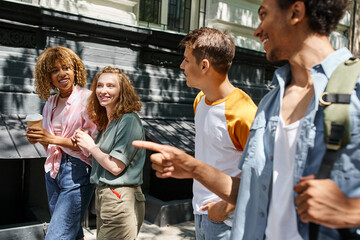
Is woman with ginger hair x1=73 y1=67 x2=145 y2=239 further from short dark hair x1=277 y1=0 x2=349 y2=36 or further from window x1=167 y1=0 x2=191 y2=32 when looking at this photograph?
window x1=167 y1=0 x2=191 y2=32

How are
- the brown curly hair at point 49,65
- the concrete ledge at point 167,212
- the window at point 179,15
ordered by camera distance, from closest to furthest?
the brown curly hair at point 49,65, the concrete ledge at point 167,212, the window at point 179,15

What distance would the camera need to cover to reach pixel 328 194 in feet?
3.68

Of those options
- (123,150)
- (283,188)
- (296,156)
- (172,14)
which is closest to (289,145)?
(296,156)

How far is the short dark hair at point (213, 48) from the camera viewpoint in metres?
2.42

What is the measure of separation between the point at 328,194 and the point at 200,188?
1291 millimetres

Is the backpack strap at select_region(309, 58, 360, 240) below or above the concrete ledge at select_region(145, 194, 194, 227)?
above

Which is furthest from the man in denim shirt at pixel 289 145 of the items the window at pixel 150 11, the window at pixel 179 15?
the window at pixel 179 15

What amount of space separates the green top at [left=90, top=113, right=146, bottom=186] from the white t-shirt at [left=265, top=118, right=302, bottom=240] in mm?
1642

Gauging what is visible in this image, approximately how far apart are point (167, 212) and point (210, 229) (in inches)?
133

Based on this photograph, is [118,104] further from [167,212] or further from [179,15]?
[179,15]

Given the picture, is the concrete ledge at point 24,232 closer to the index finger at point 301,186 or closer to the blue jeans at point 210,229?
the blue jeans at point 210,229

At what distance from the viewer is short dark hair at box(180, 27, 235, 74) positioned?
2.42 metres

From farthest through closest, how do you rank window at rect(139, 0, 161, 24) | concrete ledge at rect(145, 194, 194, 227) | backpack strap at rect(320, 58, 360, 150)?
window at rect(139, 0, 161, 24)
concrete ledge at rect(145, 194, 194, 227)
backpack strap at rect(320, 58, 360, 150)

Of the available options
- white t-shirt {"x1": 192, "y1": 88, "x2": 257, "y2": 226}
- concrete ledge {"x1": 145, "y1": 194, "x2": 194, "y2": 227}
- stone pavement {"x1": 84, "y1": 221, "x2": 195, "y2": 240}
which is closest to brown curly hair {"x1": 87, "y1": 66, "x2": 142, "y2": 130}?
white t-shirt {"x1": 192, "y1": 88, "x2": 257, "y2": 226}
